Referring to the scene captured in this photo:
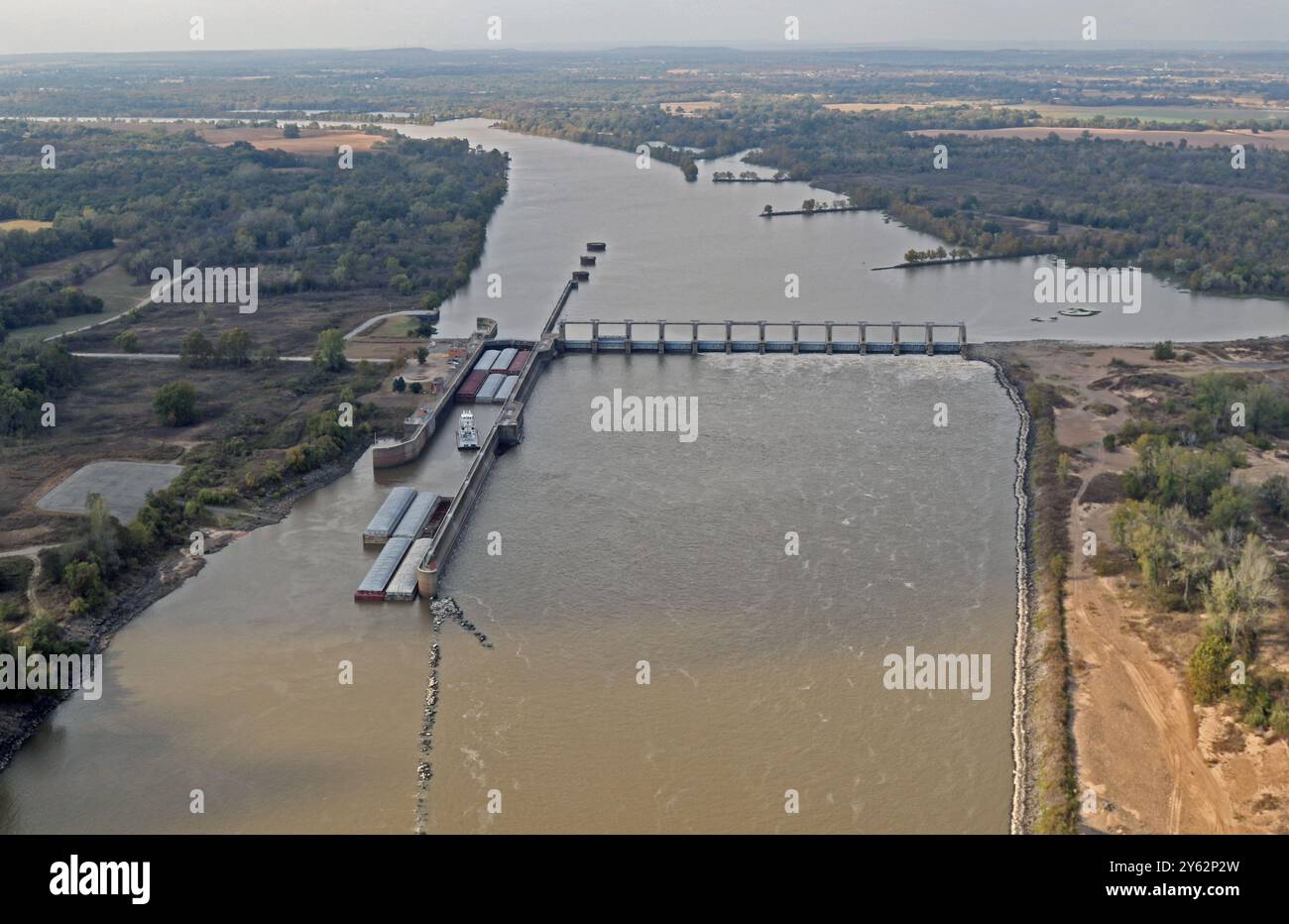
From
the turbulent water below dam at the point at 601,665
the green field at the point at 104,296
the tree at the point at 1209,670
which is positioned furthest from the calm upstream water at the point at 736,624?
the green field at the point at 104,296

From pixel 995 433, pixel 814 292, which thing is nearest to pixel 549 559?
pixel 995 433

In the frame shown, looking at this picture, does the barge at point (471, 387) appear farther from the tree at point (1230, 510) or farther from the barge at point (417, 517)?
the tree at point (1230, 510)

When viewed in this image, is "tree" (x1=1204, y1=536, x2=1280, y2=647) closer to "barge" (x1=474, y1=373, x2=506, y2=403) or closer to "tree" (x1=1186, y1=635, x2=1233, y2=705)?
"tree" (x1=1186, y1=635, x2=1233, y2=705)

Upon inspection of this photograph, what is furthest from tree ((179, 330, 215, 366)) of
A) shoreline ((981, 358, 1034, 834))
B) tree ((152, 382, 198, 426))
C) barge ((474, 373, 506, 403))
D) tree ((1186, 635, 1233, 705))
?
tree ((1186, 635, 1233, 705))

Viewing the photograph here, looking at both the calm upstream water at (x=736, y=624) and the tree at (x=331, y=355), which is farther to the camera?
the tree at (x=331, y=355)

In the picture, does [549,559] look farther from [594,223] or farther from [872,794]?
[594,223]

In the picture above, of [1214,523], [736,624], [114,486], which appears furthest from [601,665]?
[114,486]
